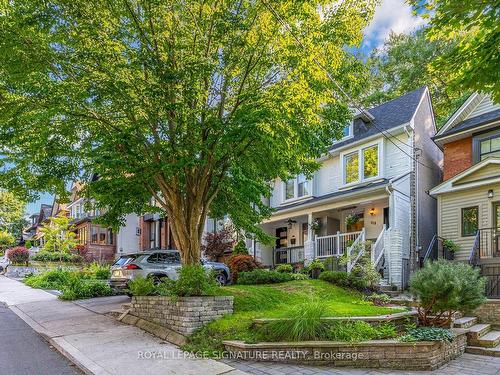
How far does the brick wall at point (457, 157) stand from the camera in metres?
14.6

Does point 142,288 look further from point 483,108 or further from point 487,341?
point 483,108

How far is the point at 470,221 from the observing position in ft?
45.9

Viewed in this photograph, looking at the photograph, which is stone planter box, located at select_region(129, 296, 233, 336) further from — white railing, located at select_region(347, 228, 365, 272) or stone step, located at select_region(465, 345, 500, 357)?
white railing, located at select_region(347, 228, 365, 272)

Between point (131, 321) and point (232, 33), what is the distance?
7389mm

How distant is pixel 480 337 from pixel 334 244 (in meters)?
8.37

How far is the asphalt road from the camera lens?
6.21 m

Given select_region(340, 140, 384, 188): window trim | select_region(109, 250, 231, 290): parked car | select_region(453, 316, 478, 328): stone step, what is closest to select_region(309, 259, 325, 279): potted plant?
select_region(109, 250, 231, 290): parked car

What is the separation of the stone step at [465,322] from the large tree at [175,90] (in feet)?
16.2

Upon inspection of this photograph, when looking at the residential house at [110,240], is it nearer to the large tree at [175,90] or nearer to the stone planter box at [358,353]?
the large tree at [175,90]

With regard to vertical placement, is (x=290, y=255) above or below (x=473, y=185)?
below

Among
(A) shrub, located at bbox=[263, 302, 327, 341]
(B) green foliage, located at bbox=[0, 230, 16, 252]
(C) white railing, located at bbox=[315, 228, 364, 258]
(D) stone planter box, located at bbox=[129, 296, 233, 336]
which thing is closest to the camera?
(A) shrub, located at bbox=[263, 302, 327, 341]

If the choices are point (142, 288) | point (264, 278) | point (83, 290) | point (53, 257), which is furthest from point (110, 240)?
point (142, 288)

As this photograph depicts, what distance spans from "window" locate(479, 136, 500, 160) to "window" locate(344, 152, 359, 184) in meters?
4.82

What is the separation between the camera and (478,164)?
1331 centimetres
